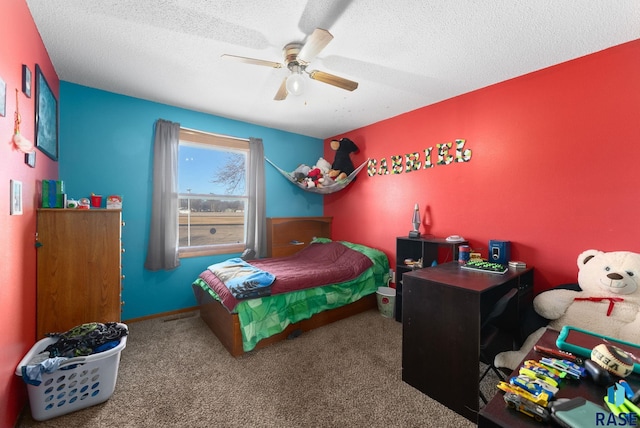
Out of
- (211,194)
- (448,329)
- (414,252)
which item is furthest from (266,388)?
(211,194)

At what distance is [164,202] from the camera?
9.77 feet

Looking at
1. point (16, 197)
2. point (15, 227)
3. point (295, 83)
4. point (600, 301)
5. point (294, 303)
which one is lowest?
point (294, 303)

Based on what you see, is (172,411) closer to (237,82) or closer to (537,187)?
(237,82)

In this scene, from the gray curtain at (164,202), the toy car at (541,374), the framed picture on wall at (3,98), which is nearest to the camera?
the toy car at (541,374)

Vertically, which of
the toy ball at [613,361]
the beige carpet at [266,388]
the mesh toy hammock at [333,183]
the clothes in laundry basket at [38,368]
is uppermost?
the mesh toy hammock at [333,183]

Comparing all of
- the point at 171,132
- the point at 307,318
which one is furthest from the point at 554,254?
the point at 171,132

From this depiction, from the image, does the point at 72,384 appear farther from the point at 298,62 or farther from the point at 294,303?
the point at 298,62

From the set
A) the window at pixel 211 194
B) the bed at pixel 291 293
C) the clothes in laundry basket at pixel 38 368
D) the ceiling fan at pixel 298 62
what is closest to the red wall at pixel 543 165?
the bed at pixel 291 293

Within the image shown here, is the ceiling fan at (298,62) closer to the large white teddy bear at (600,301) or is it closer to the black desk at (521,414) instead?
the black desk at (521,414)

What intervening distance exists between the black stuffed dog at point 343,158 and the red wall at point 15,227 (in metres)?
2.96

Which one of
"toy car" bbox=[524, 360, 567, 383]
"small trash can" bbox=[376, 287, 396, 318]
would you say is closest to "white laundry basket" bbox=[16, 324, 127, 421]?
"toy car" bbox=[524, 360, 567, 383]

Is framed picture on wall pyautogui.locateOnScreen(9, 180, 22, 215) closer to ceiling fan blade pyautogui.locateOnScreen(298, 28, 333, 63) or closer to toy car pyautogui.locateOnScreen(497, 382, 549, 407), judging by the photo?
ceiling fan blade pyautogui.locateOnScreen(298, 28, 333, 63)

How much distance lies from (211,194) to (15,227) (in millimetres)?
2006

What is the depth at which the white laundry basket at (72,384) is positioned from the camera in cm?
151
